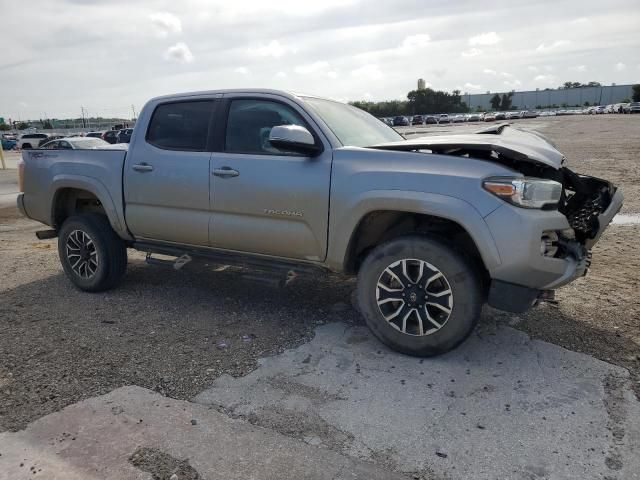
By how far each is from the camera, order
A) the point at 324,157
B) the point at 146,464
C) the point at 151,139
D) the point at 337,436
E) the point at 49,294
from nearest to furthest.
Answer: the point at 146,464, the point at 337,436, the point at 324,157, the point at 151,139, the point at 49,294

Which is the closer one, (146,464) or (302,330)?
(146,464)

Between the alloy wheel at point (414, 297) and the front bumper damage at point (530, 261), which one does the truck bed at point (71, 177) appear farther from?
the front bumper damage at point (530, 261)

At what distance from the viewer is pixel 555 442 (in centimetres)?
278

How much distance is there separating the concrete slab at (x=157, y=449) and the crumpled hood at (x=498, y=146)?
210cm

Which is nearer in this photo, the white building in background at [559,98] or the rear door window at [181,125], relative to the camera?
the rear door window at [181,125]

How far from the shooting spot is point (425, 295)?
12.0 feet

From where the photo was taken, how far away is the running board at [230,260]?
4207 mm

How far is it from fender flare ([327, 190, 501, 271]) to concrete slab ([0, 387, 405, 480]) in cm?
147

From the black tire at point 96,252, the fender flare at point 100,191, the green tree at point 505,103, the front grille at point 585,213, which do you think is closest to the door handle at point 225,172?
the fender flare at point 100,191

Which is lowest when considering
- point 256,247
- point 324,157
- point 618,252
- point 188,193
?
point 618,252

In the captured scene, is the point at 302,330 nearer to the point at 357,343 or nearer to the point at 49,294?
the point at 357,343

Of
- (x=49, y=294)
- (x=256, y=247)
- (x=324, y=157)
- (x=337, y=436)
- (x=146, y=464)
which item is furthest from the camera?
(x=49, y=294)

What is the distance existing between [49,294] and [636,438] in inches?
207

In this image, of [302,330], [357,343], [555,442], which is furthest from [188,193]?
[555,442]
